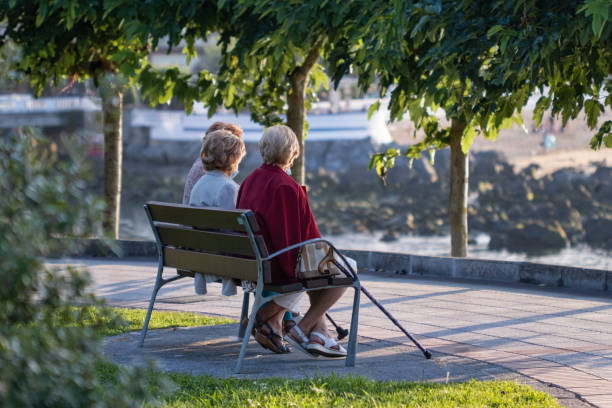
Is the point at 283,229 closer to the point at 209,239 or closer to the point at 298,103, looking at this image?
the point at 209,239

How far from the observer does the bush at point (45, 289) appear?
2039 mm

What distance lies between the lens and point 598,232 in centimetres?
3747

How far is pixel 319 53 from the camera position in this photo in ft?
32.4

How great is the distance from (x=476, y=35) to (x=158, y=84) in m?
4.08

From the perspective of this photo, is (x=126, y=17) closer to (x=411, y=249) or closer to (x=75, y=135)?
(x=75, y=135)

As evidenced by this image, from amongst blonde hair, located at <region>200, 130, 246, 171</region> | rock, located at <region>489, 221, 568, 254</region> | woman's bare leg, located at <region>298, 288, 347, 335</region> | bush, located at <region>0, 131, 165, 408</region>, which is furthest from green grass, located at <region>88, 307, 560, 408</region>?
rock, located at <region>489, 221, 568, 254</region>

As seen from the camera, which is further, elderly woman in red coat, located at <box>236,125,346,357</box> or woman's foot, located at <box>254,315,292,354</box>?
woman's foot, located at <box>254,315,292,354</box>

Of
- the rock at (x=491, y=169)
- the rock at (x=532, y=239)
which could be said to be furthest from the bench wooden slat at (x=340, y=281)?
the rock at (x=491, y=169)

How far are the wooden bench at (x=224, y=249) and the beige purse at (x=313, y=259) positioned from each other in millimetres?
54

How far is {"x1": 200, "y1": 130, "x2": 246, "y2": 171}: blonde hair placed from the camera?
5.84m

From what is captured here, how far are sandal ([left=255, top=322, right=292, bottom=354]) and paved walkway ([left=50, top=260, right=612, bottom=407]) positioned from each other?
56 millimetres

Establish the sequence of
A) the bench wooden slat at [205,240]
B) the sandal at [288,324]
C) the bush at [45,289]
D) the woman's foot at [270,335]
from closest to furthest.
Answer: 1. the bush at [45,289]
2. the bench wooden slat at [205,240]
3. the woman's foot at [270,335]
4. the sandal at [288,324]

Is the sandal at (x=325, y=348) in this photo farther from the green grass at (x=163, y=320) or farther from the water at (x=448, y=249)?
the water at (x=448, y=249)

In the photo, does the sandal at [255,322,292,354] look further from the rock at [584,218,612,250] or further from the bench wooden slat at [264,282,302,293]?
the rock at [584,218,612,250]
